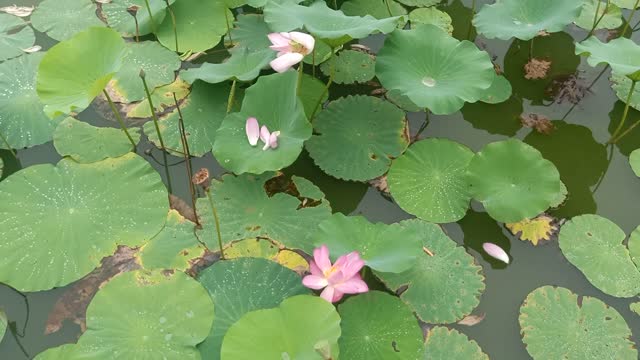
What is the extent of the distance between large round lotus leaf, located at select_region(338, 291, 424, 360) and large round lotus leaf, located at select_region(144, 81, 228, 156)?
3.50 ft

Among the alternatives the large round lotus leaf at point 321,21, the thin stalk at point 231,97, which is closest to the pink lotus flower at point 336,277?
the large round lotus leaf at point 321,21

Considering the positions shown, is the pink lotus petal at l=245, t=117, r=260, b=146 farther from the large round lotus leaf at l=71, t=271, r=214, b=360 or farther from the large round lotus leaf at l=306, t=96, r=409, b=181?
the large round lotus leaf at l=71, t=271, r=214, b=360

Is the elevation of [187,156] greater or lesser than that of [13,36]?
lesser

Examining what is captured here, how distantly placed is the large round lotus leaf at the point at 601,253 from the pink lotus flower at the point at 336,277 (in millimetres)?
1021

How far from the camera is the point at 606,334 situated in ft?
7.19

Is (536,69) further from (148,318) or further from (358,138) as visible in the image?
(148,318)

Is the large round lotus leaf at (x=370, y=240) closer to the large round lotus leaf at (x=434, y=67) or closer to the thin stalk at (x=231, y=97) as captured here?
the large round lotus leaf at (x=434, y=67)

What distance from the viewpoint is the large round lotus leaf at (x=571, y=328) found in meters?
2.15

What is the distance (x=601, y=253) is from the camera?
2402 mm

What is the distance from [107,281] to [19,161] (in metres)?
0.84

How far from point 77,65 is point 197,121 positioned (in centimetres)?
60

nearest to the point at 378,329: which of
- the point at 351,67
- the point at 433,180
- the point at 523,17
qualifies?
the point at 433,180

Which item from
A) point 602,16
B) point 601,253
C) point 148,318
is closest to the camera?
point 148,318

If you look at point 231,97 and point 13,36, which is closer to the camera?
point 231,97
